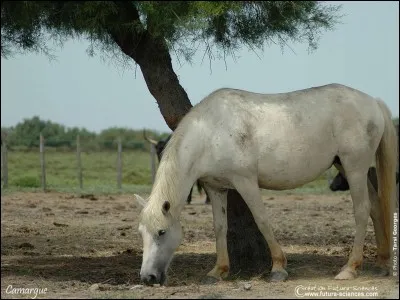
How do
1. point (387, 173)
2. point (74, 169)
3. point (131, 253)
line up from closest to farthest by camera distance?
1. point (387, 173)
2. point (131, 253)
3. point (74, 169)

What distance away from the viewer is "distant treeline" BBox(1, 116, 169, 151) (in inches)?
1387

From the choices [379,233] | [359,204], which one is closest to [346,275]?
[359,204]

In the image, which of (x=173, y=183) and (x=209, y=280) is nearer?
(x=173, y=183)

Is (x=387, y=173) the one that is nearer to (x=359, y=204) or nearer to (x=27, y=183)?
(x=359, y=204)

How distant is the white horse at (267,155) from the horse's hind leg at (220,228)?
0.04 feet

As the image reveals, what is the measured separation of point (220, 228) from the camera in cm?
854

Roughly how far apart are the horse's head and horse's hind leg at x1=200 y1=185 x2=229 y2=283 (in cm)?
76

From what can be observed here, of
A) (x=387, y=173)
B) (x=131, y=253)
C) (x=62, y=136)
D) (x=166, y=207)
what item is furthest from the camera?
(x=62, y=136)

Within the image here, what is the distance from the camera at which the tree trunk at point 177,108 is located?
9.20 meters

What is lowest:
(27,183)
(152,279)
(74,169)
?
(152,279)

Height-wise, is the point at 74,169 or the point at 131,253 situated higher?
the point at 74,169

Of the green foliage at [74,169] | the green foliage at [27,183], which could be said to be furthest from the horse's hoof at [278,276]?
the green foliage at [74,169]

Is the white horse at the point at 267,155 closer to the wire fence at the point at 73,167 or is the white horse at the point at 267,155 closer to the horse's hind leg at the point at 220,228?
the horse's hind leg at the point at 220,228

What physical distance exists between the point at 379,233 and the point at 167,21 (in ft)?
11.0
